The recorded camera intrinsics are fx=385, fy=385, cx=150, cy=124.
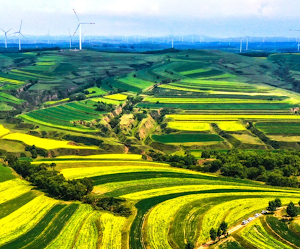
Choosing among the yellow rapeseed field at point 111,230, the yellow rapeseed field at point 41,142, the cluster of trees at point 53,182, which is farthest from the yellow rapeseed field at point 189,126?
the yellow rapeseed field at point 111,230

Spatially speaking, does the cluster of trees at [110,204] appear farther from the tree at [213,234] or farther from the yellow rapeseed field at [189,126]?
the yellow rapeseed field at [189,126]

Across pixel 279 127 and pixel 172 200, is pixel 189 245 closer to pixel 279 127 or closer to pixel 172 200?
pixel 172 200

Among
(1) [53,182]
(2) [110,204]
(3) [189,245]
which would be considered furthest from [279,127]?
(3) [189,245]

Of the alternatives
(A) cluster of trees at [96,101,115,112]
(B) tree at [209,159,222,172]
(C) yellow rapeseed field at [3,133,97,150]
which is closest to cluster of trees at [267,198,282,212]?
(B) tree at [209,159,222,172]

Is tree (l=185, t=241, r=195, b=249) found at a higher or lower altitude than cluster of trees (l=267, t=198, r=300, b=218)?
lower

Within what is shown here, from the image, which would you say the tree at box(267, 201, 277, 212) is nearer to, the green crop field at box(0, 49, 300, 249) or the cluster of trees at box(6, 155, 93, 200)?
the green crop field at box(0, 49, 300, 249)

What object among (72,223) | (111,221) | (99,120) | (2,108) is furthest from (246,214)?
(2,108)
